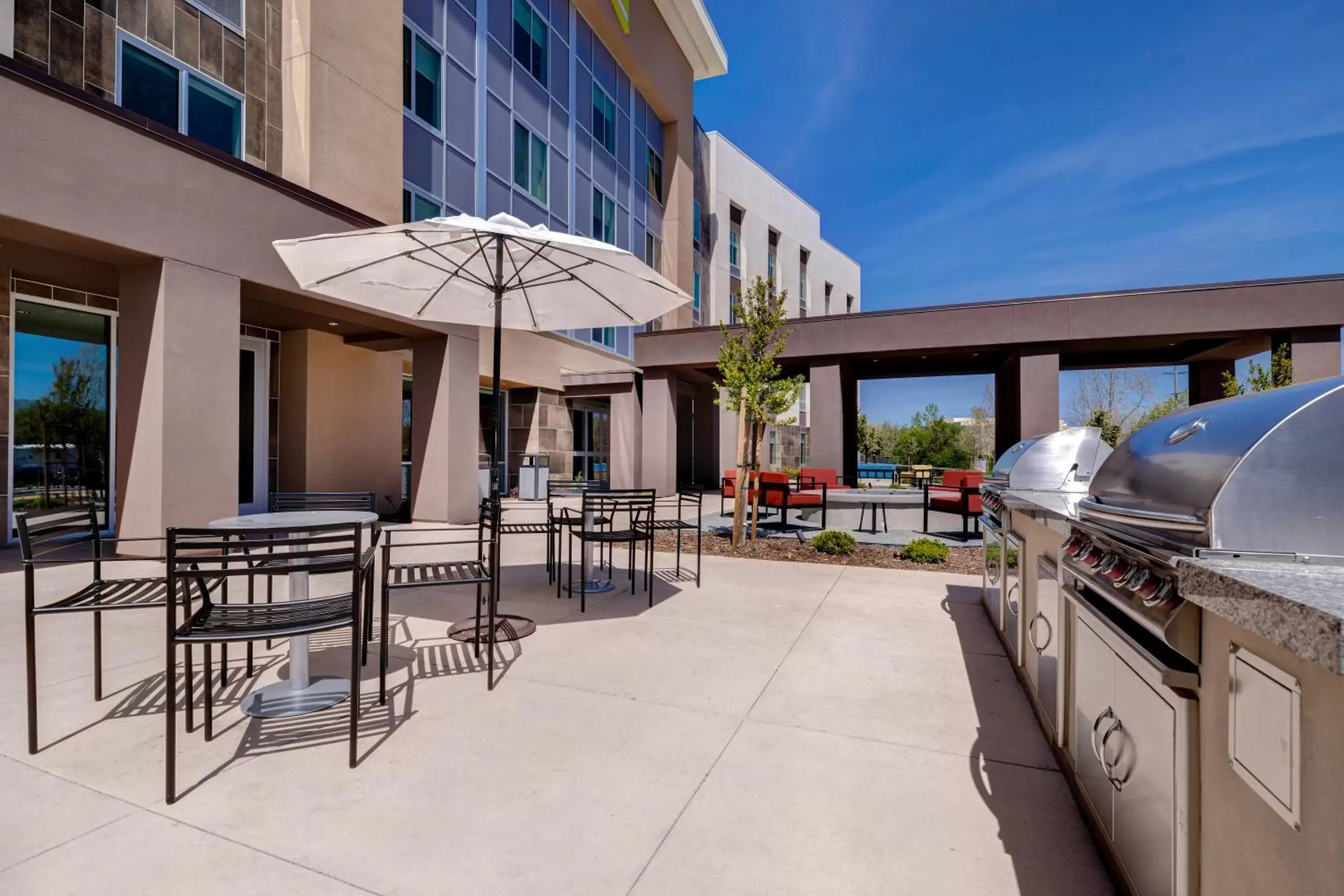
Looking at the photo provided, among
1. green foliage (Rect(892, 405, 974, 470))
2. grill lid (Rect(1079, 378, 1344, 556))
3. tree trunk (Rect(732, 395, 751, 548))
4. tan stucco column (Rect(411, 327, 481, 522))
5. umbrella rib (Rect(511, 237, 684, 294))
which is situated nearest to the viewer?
grill lid (Rect(1079, 378, 1344, 556))

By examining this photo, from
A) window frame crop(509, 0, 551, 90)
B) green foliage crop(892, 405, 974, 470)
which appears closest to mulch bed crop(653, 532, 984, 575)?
window frame crop(509, 0, 551, 90)

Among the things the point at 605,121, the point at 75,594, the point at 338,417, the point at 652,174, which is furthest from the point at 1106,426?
the point at 75,594

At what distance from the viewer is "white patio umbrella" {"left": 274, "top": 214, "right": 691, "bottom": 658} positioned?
4.18 metres

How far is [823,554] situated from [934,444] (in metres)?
23.5

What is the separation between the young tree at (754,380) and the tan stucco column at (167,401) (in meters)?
6.73

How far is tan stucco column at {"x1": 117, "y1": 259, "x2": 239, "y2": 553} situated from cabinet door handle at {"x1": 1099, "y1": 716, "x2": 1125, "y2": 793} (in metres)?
8.26

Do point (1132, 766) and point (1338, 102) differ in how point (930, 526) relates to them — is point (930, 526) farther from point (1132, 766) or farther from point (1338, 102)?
point (1132, 766)

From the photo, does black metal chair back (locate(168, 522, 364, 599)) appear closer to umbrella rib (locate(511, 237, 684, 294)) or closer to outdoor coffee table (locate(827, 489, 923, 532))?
umbrella rib (locate(511, 237, 684, 294))

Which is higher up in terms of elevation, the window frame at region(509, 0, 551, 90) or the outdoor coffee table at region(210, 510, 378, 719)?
the window frame at region(509, 0, 551, 90)

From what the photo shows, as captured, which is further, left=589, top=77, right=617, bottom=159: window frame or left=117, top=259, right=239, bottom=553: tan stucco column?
left=589, top=77, right=617, bottom=159: window frame

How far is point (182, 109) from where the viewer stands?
858 cm

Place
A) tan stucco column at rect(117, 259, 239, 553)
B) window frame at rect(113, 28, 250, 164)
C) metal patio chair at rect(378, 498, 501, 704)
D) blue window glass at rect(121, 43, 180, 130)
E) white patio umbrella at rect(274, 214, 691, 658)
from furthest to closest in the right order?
blue window glass at rect(121, 43, 180, 130)
window frame at rect(113, 28, 250, 164)
tan stucco column at rect(117, 259, 239, 553)
white patio umbrella at rect(274, 214, 691, 658)
metal patio chair at rect(378, 498, 501, 704)

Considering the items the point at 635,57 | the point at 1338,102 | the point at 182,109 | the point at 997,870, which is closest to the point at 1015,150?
the point at 1338,102

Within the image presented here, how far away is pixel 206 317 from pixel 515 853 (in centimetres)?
769
